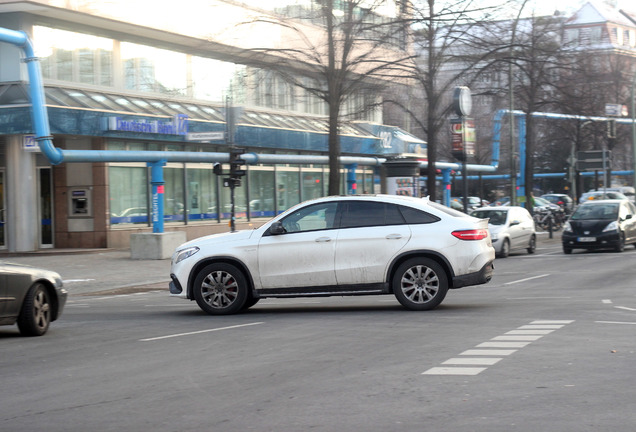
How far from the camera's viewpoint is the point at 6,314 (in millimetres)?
10828

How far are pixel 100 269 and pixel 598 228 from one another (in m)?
14.4

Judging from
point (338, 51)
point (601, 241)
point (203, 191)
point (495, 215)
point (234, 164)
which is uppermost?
point (338, 51)

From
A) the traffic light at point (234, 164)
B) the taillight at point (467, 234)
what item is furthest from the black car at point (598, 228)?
the taillight at point (467, 234)

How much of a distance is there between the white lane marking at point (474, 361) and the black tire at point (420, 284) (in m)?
4.07

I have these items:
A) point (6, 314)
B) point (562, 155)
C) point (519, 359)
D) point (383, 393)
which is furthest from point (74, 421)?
point (562, 155)

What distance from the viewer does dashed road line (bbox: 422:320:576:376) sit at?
8.00 m

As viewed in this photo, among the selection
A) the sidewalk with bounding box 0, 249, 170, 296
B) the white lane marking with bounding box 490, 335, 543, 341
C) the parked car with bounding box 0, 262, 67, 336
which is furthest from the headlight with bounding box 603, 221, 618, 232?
the parked car with bounding box 0, 262, 67, 336

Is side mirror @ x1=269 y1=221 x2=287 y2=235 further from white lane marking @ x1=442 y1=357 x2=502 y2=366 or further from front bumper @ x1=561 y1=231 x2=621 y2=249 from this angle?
front bumper @ x1=561 y1=231 x2=621 y2=249

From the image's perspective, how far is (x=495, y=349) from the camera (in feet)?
29.7

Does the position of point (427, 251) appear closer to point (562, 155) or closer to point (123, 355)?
point (123, 355)

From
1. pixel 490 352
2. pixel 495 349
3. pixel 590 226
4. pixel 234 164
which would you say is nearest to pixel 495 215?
pixel 590 226

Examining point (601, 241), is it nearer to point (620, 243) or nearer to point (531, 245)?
point (620, 243)

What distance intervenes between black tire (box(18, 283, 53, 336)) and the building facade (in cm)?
1272

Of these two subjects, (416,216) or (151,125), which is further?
(151,125)
